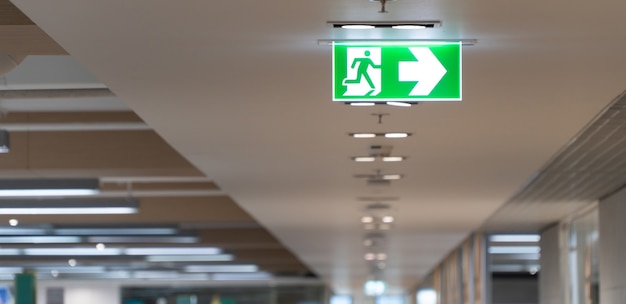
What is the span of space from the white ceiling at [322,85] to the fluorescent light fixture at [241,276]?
19437 mm

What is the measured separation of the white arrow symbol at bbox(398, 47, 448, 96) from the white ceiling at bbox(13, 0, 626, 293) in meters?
0.10

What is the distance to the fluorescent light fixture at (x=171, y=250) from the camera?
72.5 ft

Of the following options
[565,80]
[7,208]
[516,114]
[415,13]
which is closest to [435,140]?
[516,114]

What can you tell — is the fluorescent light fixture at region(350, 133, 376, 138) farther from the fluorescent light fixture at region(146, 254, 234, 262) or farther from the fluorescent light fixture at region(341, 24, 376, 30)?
the fluorescent light fixture at region(146, 254, 234, 262)

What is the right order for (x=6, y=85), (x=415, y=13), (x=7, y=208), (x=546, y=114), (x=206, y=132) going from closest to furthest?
(x=415, y=13), (x=546, y=114), (x=206, y=132), (x=6, y=85), (x=7, y=208)

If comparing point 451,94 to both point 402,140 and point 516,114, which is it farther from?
point 402,140

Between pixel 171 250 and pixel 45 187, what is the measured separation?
37.2ft

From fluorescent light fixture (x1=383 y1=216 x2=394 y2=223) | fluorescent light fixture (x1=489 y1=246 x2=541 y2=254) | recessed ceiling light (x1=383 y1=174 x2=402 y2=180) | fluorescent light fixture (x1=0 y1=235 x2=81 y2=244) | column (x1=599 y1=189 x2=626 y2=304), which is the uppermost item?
fluorescent light fixture (x1=489 y1=246 x2=541 y2=254)

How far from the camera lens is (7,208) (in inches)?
508

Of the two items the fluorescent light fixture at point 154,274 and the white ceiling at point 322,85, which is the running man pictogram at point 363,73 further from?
the fluorescent light fixture at point 154,274

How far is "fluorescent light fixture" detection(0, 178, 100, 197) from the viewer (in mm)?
11078

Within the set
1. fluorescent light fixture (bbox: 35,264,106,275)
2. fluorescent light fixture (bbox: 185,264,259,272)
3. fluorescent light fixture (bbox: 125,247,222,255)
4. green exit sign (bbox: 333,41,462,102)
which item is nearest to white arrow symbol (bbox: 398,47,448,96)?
green exit sign (bbox: 333,41,462,102)

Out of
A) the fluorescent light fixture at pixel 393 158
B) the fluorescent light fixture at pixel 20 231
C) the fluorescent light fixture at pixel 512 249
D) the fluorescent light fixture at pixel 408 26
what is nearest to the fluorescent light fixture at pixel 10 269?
the fluorescent light fixture at pixel 20 231

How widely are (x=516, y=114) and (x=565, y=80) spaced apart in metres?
1.10
